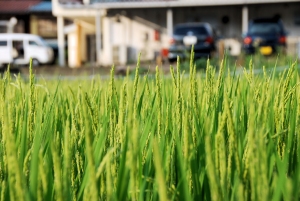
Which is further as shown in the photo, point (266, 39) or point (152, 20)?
point (152, 20)

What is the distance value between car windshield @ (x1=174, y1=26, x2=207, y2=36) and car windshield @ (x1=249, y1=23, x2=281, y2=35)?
5.31ft

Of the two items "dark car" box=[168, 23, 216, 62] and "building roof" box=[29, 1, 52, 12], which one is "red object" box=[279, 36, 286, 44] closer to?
"dark car" box=[168, 23, 216, 62]

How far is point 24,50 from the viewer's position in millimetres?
29750

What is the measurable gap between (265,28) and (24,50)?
13.9 meters

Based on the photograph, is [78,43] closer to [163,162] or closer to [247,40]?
[247,40]

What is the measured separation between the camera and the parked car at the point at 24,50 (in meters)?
28.5

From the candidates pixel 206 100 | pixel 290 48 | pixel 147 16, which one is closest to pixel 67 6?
pixel 147 16

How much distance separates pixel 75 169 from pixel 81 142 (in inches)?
3.0

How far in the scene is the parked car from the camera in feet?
93.4

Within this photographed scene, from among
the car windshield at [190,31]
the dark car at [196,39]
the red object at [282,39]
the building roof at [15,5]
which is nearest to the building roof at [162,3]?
the dark car at [196,39]

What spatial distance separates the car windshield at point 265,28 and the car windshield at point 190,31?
1620mm

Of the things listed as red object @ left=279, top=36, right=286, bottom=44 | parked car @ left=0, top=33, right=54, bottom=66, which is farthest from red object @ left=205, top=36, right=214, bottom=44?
parked car @ left=0, top=33, right=54, bottom=66

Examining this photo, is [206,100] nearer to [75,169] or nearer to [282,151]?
[282,151]

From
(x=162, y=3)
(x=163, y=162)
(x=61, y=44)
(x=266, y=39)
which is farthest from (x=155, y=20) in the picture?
(x=163, y=162)
